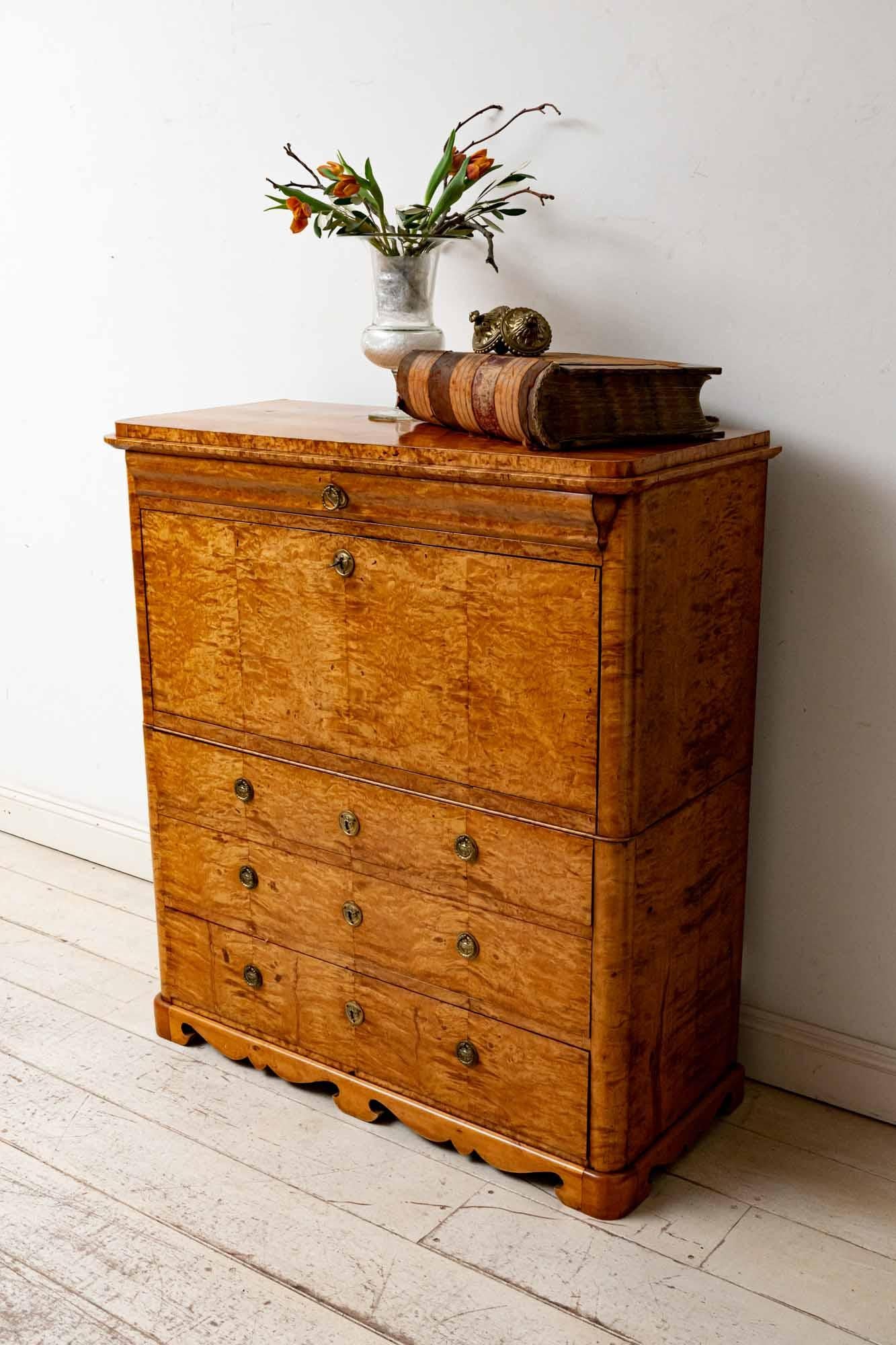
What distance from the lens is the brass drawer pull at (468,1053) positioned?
1864mm

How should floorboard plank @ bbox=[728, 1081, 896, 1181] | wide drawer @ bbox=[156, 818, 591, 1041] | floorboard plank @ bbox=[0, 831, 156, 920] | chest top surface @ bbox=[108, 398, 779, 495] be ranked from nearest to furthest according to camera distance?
chest top surface @ bbox=[108, 398, 779, 495] → wide drawer @ bbox=[156, 818, 591, 1041] → floorboard plank @ bbox=[728, 1081, 896, 1181] → floorboard plank @ bbox=[0, 831, 156, 920]

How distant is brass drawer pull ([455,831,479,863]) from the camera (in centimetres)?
179

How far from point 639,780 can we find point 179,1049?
39.7 inches

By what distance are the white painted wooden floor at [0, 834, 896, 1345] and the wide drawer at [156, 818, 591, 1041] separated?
0.84ft

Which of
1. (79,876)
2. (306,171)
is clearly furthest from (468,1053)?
(306,171)

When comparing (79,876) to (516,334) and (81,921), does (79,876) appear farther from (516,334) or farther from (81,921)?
(516,334)

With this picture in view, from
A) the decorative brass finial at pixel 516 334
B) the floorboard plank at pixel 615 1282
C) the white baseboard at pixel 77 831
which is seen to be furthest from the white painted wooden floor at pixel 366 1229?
the decorative brass finial at pixel 516 334

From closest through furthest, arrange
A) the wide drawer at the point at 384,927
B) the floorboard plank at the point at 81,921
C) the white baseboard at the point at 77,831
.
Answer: the wide drawer at the point at 384,927
the floorboard plank at the point at 81,921
the white baseboard at the point at 77,831

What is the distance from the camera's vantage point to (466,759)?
1.77m

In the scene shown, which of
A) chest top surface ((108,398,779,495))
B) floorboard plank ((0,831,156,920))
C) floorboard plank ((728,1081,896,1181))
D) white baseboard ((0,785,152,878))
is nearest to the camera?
chest top surface ((108,398,779,495))

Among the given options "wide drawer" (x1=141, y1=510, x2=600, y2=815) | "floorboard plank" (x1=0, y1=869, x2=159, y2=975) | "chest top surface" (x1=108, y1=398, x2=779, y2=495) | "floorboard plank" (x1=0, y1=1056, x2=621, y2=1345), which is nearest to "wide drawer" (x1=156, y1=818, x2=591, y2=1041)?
"wide drawer" (x1=141, y1=510, x2=600, y2=815)

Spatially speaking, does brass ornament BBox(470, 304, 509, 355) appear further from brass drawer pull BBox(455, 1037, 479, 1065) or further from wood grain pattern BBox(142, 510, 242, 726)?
brass drawer pull BBox(455, 1037, 479, 1065)

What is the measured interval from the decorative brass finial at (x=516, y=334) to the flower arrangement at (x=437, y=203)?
22 cm

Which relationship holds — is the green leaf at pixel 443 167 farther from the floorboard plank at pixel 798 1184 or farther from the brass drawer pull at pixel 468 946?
the floorboard plank at pixel 798 1184
